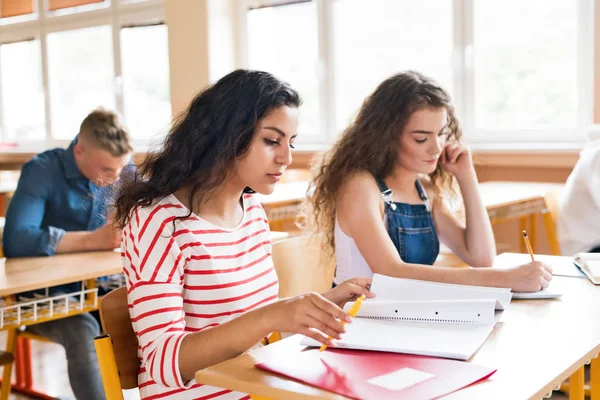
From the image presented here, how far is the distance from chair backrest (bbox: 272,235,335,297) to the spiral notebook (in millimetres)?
369

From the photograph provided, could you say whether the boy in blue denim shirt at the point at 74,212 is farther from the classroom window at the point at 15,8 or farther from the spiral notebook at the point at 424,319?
the classroom window at the point at 15,8

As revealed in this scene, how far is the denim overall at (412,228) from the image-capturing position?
200 centimetres

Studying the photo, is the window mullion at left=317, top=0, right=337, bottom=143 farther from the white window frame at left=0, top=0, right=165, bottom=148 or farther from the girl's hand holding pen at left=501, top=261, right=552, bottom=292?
the girl's hand holding pen at left=501, top=261, right=552, bottom=292

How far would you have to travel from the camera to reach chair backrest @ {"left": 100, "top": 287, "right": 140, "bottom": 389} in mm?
1296

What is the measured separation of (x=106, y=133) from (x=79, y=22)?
4.66 m

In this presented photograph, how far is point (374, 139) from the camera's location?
1991mm

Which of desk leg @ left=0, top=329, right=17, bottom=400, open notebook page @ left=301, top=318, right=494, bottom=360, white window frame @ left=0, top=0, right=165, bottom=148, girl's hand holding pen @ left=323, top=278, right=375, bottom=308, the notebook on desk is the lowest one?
desk leg @ left=0, top=329, right=17, bottom=400

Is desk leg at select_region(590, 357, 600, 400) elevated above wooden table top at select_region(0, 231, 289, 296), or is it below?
below

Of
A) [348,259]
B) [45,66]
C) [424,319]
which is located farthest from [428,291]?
[45,66]

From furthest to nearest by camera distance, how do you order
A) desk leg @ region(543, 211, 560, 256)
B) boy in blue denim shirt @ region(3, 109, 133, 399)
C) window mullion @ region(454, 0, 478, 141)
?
window mullion @ region(454, 0, 478, 141)
desk leg @ region(543, 211, 560, 256)
boy in blue denim shirt @ region(3, 109, 133, 399)

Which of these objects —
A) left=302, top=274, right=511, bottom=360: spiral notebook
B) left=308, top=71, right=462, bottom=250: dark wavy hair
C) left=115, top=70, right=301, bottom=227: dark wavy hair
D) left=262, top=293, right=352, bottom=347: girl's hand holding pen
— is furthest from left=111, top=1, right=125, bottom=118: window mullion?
left=262, top=293, right=352, bottom=347: girl's hand holding pen

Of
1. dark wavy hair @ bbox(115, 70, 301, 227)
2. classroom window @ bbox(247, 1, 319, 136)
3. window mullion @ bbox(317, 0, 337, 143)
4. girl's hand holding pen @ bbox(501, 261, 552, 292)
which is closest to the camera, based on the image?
dark wavy hair @ bbox(115, 70, 301, 227)

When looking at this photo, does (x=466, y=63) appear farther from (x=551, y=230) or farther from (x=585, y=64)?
(x=551, y=230)

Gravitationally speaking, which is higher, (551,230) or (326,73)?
(326,73)
